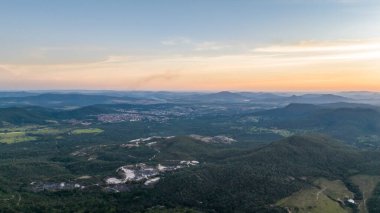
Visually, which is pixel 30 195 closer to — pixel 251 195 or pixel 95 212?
pixel 95 212

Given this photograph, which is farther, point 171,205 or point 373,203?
point 373,203

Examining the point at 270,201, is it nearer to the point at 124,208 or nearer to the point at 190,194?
the point at 190,194

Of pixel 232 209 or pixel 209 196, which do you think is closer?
pixel 232 209

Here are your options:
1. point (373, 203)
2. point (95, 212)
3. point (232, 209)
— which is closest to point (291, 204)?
point (232, 209)

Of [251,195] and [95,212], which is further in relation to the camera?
[251,195]

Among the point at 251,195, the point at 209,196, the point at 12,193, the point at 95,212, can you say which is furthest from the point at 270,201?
the point at 12,193

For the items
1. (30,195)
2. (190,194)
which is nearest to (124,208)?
(190,194)

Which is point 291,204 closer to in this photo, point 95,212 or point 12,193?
point 95,212
